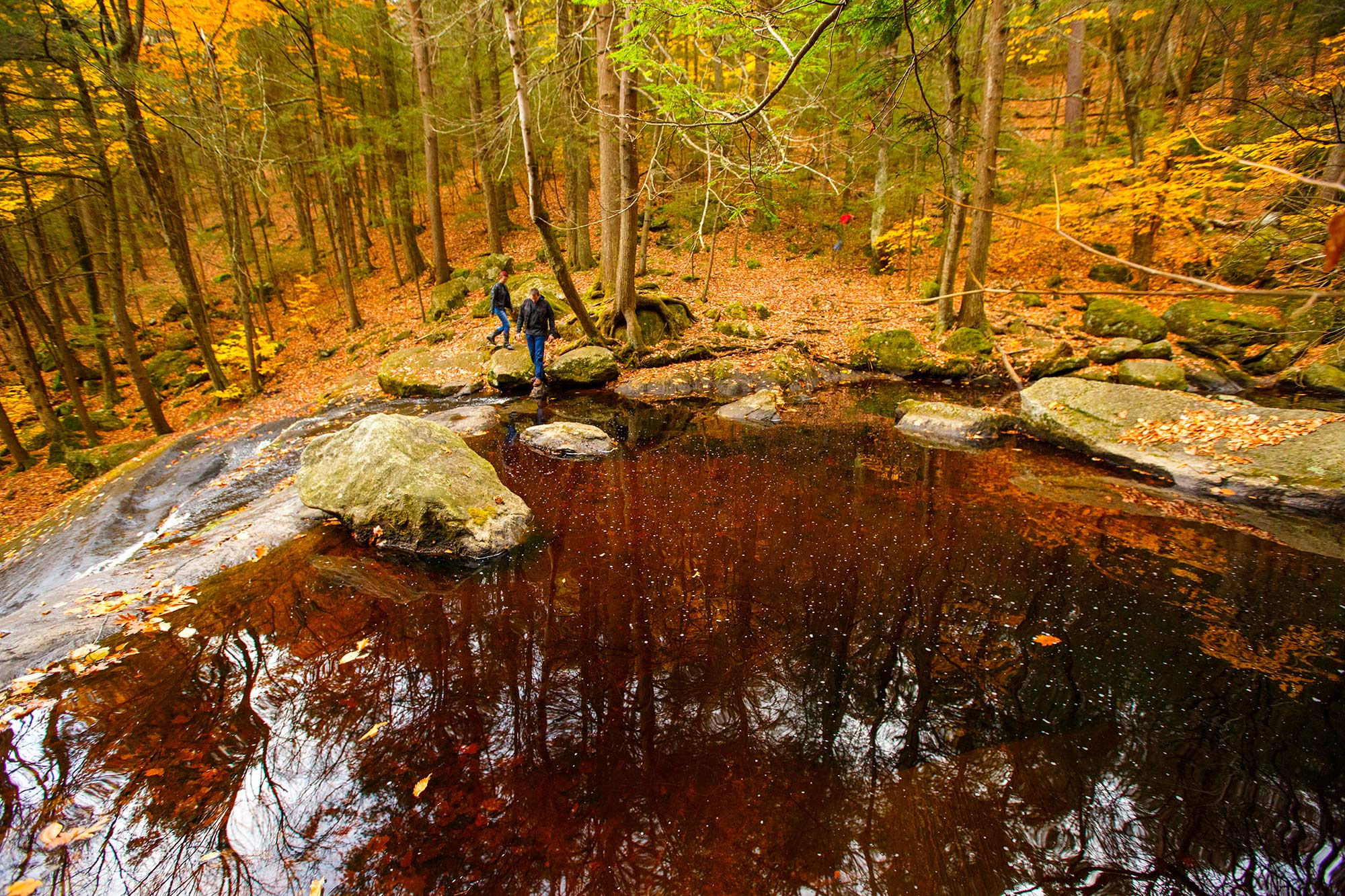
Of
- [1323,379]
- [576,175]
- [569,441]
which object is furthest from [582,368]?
[1323,379]

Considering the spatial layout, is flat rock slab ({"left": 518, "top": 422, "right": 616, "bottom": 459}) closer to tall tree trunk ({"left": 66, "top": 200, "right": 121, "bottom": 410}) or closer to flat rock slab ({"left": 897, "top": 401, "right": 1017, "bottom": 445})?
flat rock slab ({"left": 897, "top": 401, "right": 1017, "bottom": 445})

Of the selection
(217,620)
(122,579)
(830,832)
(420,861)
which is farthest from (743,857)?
(122,579)

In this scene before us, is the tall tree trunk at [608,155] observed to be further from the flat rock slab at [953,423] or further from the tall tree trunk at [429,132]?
the flat rock slab at [953,423]

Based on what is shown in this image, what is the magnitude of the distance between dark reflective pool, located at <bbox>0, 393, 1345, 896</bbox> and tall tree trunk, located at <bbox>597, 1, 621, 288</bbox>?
6.96 meters

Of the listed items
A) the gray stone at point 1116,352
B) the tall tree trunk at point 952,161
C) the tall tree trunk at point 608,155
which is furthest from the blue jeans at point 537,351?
the gray stone at point 1116,352

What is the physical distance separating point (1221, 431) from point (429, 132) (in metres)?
17.1

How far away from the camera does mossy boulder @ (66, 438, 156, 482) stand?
10852 millimetres

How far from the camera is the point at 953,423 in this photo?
28.9 feet

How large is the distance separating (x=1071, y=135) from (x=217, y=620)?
1920 cm

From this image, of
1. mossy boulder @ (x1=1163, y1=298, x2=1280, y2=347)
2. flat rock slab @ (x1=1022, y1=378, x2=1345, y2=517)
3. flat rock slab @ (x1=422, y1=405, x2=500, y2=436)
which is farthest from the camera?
mossy boulder @ (x1=1163, y1=298, x2=1280, y2=347)

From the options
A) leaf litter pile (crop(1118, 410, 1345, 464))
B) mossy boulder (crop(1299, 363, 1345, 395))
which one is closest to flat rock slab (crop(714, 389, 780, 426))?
leaf litter pile (crop(1118, 410, 1345, 464))

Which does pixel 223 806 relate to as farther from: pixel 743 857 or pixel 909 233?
pixel 909 233

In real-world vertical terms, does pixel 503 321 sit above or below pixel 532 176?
below

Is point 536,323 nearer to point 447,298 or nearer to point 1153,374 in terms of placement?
point 447,298
